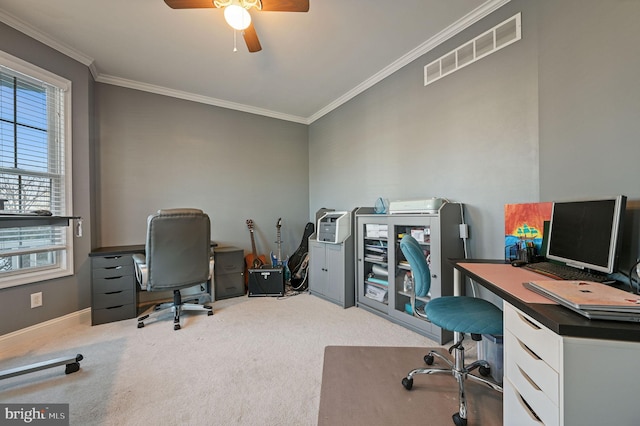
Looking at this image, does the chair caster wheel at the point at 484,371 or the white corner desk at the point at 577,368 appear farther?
the chair caster wheel at the point at 484,371

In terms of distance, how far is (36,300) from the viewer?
7.73 feet

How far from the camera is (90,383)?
1688 mm

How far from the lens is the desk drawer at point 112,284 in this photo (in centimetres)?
261

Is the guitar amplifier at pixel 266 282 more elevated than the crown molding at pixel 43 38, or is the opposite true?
the crown molding at pixel 43 38

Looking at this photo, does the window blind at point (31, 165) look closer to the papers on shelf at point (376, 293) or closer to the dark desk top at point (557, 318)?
the papers on shelf at point (376, 293)

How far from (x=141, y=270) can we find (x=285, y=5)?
104 inches

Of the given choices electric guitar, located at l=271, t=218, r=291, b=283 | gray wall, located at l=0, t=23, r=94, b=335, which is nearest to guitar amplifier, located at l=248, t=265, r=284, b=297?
electric guitar, located at l=271, t=218, r=291, b=283

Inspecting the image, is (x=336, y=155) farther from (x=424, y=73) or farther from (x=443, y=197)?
(x=443, y=197)

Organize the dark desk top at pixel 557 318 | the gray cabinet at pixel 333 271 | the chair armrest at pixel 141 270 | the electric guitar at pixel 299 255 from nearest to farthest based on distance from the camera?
the dark desk top at pixel 557 318, the chair armrest at pixel 141 270, the gray cabinet at pixel 333 271, the electric guitar at pixel 299 255

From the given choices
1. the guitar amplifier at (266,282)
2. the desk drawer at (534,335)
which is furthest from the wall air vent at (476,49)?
the guitar amplifier at (266,282)

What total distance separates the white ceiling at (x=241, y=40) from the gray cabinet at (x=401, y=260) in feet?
5.53

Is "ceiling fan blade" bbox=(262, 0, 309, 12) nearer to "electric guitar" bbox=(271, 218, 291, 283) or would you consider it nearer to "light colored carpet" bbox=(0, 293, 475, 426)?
"light colored carpet" bbox=(0, 293, 475, 426)

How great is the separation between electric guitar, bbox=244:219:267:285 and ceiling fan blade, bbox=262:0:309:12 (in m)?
2.83

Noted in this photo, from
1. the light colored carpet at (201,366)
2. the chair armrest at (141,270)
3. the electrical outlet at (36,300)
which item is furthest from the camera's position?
the chair armrest at (141,270)
